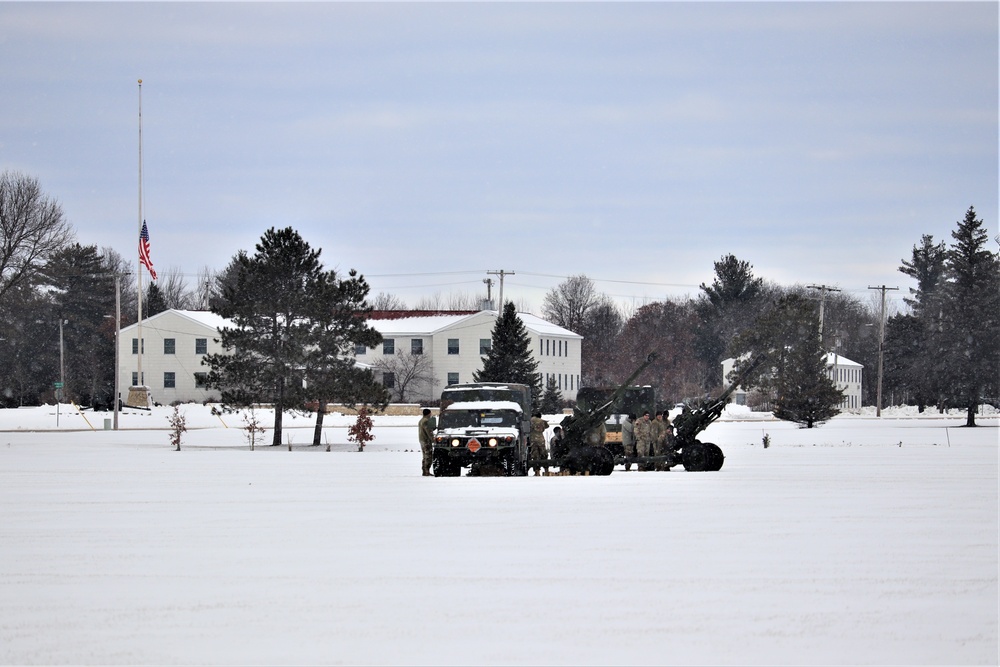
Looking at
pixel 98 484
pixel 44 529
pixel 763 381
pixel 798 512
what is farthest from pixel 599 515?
pixel 763 381

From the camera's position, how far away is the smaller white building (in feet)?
302

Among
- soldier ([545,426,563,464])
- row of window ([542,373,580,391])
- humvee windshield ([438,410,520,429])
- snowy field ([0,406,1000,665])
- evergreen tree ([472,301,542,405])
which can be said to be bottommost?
snowy field ([0,406,1000,665])

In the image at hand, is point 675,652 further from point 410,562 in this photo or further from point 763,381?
point 763,381

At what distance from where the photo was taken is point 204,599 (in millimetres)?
12953

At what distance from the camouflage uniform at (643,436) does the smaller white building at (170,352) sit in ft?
205

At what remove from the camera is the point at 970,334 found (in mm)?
76250

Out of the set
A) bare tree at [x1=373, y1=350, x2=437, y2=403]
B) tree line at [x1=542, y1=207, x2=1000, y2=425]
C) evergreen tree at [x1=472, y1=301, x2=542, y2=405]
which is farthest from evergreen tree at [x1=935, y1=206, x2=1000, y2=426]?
bare tree at [x1=373, y1=350, x2=437, y2=403]

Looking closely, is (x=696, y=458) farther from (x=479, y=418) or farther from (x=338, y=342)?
(x=338, y=342)

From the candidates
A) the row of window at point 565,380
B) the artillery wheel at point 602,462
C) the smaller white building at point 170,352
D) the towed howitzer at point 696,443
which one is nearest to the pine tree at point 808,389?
the row of window at point 565,380

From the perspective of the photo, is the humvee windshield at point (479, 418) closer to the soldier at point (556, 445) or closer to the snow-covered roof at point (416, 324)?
the soldier at point (556, 445)

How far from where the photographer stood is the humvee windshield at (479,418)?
104 feet

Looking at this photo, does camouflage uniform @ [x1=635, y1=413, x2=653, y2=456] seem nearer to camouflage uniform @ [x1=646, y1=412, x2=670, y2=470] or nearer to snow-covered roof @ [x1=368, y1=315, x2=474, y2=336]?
camouflage uniform @ [x1=646, y1=412, x2=670, y2=470]

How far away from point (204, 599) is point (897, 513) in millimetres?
12311

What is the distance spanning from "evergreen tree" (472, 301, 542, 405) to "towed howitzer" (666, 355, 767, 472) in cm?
3775
